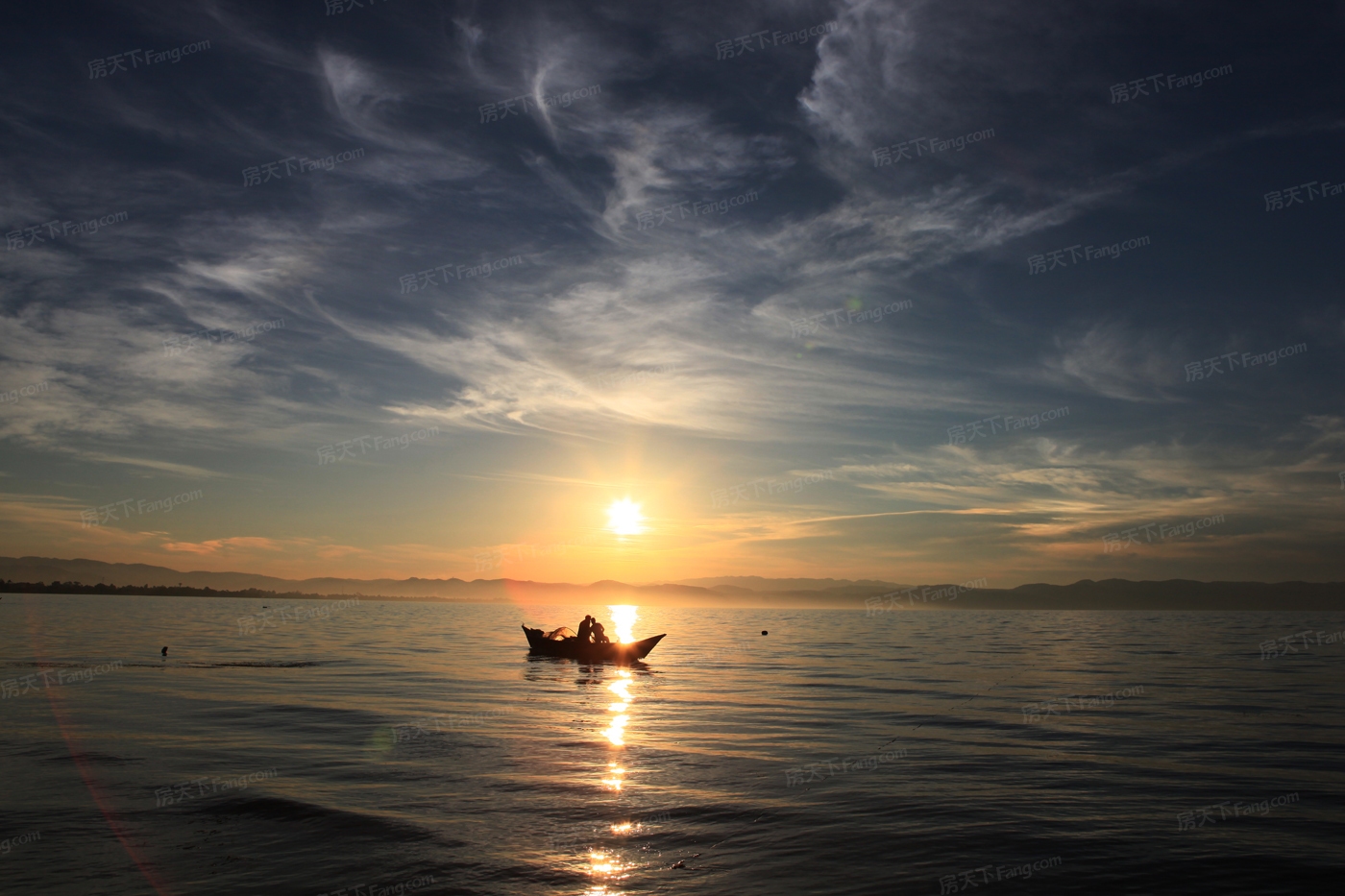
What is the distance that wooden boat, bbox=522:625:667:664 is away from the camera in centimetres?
5575

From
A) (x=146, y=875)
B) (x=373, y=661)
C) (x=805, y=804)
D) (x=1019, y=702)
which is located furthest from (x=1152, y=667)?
(x=146, y=875)

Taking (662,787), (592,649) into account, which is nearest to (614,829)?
(662,787)

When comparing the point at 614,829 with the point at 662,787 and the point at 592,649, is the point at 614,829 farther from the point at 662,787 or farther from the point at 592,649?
the point at 592,649

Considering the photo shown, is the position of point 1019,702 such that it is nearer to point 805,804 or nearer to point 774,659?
point 805,804

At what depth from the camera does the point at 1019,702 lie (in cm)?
3525

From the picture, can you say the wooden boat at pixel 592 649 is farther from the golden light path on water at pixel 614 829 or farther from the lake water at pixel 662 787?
the golden light path on water at pixel 614 829

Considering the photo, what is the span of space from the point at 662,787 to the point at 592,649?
3916 cm

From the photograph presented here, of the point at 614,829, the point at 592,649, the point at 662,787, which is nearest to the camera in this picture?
the point at 614,829

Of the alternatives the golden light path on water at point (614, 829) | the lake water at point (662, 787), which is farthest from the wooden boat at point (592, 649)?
the golden light path on water at point (614, 829)

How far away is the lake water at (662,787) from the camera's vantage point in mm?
13477

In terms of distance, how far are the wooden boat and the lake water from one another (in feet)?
45.8

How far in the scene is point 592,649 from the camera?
57.3 metres

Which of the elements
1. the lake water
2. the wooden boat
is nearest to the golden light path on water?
the lake water

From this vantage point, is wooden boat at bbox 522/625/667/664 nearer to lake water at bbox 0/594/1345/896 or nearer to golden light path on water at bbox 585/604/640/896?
lake water at bbox 0/594/1345/896
